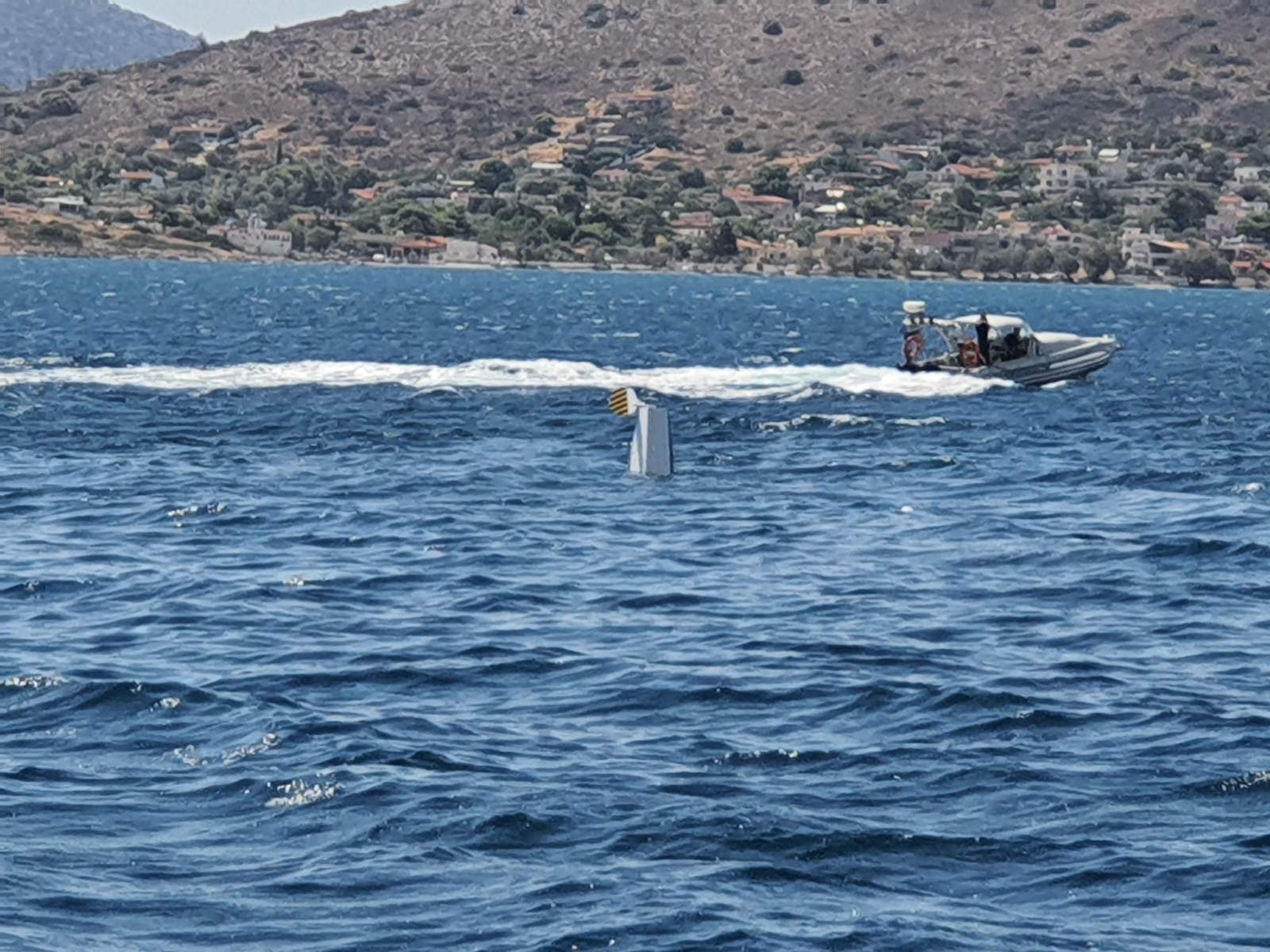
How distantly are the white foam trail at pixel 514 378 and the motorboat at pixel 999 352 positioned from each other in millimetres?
715

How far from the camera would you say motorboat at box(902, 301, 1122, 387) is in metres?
65.0

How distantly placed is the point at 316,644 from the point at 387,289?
142025mm

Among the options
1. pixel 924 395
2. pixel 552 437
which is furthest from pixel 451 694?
pixel 924 395

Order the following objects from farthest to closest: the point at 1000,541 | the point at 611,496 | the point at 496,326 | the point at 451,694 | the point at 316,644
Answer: the point at 496,326 → the point at 611,496 → the point at 1000,541 → the point at 316,644 → the point at 451,694

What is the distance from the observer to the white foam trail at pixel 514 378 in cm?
6141

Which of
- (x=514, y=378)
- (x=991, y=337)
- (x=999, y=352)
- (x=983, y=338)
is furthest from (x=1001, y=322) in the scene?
(x=514, y=378)

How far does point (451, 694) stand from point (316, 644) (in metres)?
2.98

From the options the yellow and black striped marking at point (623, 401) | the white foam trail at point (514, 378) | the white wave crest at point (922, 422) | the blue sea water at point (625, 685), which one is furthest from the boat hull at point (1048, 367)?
the yellow and black striped marking at point (623, 401)

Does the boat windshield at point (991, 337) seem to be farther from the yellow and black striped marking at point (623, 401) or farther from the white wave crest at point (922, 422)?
the yellow and black striped marking at point (623, 401)

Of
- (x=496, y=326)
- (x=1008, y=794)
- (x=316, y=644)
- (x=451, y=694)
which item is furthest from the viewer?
(x=496, y=326)

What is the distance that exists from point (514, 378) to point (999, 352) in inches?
552

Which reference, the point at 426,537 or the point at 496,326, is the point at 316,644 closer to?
the point at 426,537

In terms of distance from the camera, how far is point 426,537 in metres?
34.4

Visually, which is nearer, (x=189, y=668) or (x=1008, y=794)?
(x=1008, y=794)
